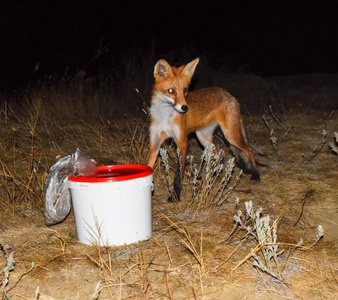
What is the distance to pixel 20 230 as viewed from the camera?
3.03 metres

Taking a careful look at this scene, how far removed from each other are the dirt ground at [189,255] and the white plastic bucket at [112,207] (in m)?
0.08

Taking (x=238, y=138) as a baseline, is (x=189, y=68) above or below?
above

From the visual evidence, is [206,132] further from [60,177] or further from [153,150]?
[60,177]

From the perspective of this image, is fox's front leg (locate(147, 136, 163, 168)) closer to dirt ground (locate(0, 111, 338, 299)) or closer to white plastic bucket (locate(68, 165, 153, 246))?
dirt ground (locate(0, 111, 338, 299))

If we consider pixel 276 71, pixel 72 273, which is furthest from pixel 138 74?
pixel 276 71

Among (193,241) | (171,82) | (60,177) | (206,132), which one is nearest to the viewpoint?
(193,241)

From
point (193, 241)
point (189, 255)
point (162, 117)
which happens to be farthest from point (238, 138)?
point (189, 255)

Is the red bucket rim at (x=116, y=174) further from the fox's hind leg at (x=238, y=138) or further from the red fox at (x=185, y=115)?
the fox's hind leg at (x=238, y=138)

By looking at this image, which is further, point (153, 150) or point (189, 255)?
point (153, 150)

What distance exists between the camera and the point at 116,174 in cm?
285

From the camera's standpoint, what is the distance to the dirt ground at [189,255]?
2199 mm

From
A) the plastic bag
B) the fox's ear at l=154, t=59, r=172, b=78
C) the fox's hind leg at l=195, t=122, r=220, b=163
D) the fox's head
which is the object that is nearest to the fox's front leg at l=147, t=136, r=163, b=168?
the fox's head

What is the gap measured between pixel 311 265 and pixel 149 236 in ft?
3.62

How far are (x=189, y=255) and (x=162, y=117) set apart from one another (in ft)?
5.38
